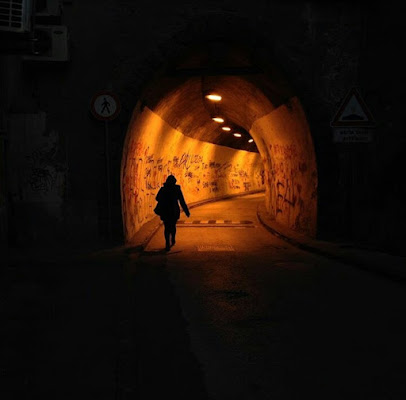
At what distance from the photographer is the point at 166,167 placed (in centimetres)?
1953

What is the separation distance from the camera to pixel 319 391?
3.91 meters

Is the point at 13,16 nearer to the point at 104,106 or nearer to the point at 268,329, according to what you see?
the point at 104,106

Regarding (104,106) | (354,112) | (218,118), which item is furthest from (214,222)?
(354,112)

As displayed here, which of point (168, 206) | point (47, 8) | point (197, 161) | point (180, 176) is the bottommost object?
point (168, 206)

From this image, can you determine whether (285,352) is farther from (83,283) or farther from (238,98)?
(238,98)

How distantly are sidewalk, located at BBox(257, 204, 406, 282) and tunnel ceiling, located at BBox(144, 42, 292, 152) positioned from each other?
3.48 metres

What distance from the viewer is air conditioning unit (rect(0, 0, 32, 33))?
6164 millimetres

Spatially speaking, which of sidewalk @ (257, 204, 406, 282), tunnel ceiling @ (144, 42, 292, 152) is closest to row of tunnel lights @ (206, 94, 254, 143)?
tunnel ceiling @ (144, 42, 292, 152)

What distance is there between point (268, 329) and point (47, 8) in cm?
690

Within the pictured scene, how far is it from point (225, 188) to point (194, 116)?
13.1 m

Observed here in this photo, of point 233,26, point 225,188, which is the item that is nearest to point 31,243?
point 233,26

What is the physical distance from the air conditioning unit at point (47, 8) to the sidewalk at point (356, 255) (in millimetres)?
6717

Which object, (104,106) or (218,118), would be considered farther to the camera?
(218,118)

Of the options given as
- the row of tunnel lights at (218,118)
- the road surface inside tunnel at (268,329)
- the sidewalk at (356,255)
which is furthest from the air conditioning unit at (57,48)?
the sidewalk at (356,255)
